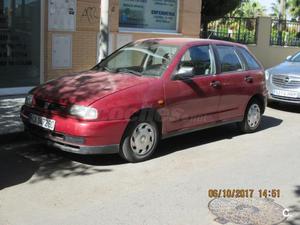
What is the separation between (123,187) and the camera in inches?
216

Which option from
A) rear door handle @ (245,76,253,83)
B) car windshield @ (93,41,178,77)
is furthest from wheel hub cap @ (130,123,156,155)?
rear door handle @ (245,76,253,83)

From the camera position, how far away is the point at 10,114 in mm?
8484

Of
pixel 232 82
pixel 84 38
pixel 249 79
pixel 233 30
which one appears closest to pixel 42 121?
pixel 232 82

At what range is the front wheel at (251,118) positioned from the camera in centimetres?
849

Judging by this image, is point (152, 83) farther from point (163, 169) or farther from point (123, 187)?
point (123, 187)

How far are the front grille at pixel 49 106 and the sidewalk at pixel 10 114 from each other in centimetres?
99

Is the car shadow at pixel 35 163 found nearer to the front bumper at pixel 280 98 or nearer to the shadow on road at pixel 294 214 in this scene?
the shadow on road at pixel 294 214

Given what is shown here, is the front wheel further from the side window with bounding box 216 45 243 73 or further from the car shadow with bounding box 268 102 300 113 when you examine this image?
the car shadow with bounding box 268 102 300 113

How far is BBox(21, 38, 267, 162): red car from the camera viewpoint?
5980 millimetres

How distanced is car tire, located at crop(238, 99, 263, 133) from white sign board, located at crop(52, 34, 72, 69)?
4.77 metres

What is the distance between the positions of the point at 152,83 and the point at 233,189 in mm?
1798

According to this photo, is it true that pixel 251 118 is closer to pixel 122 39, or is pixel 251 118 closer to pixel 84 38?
pixel 84 38

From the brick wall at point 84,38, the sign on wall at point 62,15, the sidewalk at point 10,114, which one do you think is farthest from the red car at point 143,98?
the brick wall at point 84,38

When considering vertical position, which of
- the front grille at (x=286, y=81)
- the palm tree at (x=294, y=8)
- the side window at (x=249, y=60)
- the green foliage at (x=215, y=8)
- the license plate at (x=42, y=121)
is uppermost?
the palm tree at (x=294, y=8)
